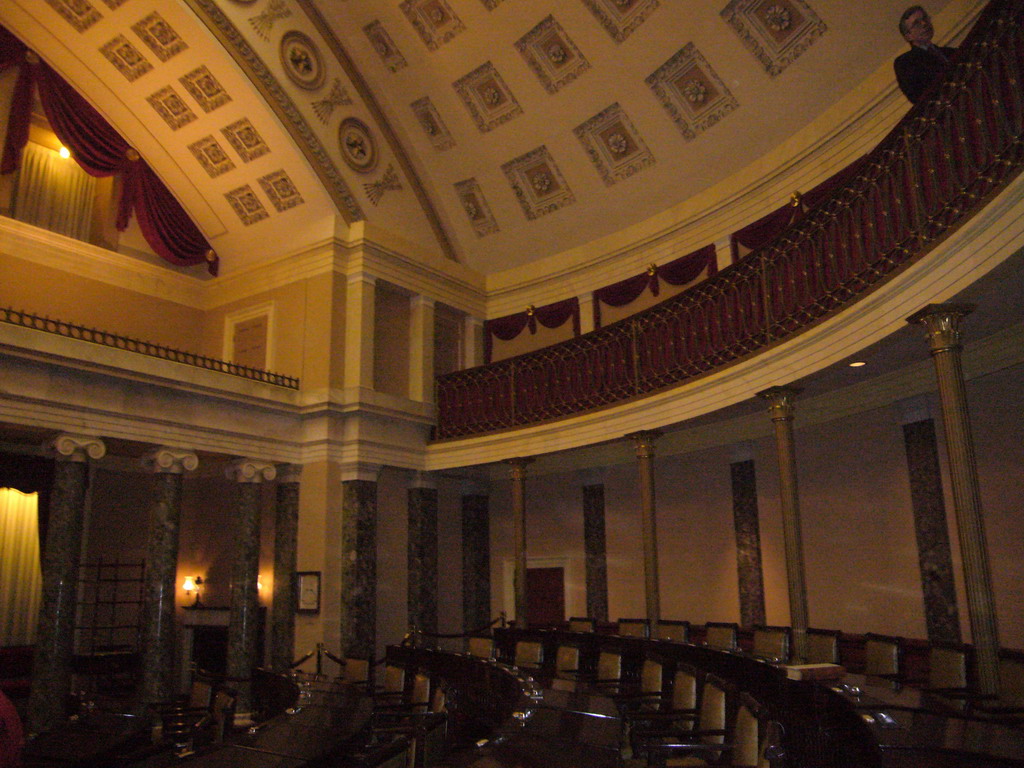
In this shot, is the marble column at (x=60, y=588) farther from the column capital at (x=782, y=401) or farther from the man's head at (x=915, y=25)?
the man's head at (x=915, y=25)

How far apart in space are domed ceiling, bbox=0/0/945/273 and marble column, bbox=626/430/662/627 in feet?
15.3

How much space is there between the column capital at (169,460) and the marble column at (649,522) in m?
6.37

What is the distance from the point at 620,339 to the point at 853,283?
4.55 m

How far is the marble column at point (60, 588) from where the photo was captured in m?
9.77

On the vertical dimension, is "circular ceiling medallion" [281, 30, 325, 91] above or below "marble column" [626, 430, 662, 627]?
above

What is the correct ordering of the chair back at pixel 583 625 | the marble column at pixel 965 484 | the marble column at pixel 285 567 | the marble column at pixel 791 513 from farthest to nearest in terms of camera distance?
the marble column at pixel 285 567 < the chair back at pixel 583 625 < the marble column at pixel 791 513 < the marble column at pixel 965 484

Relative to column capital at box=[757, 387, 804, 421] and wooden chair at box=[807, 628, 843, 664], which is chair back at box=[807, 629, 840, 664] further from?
column capital at box=[757, 387, 804, 421]

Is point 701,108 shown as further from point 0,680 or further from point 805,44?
point 0,680

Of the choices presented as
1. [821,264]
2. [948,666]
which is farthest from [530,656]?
[821,264]

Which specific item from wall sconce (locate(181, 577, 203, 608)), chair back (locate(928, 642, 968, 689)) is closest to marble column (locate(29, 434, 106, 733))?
wall sconce (locate(181, 577, 203, 608))

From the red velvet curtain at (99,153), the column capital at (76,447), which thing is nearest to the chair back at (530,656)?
the column capital at (76,447)

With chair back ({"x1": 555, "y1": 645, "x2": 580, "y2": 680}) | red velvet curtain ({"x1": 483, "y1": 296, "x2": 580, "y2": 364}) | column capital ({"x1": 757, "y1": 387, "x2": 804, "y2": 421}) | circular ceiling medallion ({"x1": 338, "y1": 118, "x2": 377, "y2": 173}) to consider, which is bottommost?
chair back ({"x1": 555, "y1": 645, "x2": 580, "y2": 680})

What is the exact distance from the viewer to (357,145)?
14.9 meters

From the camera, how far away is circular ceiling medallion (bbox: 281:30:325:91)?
13.8 m
